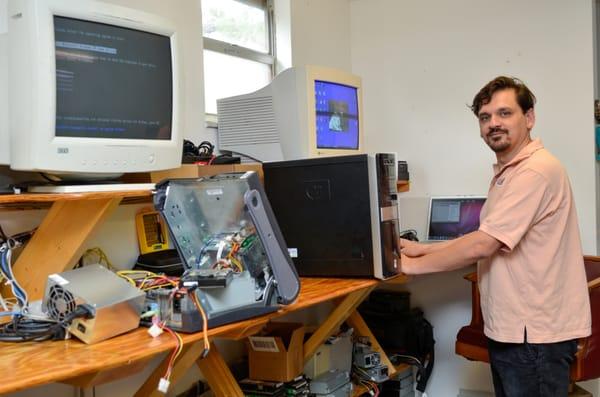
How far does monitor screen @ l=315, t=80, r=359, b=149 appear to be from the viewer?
231 centimetres

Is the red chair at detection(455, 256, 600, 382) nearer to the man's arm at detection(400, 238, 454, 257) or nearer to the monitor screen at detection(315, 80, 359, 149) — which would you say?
the man's arm at detection(400, 238, 454, 257)

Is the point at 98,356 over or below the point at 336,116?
below

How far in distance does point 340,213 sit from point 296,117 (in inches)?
20.4

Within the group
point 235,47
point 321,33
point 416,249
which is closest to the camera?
point 416,249

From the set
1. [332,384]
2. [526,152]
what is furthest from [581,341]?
[332,384]

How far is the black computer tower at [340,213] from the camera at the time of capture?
1.89 meters

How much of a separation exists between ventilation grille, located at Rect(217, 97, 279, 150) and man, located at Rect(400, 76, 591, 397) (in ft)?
2.60

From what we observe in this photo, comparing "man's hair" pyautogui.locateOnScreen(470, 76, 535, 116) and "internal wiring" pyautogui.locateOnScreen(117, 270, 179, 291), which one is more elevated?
"man's hair" pyautogui.locateOnScreen(470, 76, 535, 116)

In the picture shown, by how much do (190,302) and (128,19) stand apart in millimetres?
819

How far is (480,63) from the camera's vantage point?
3289mm

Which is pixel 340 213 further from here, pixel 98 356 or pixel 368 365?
pixel 368 365

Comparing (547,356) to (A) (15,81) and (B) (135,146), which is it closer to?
(B) (135,146)

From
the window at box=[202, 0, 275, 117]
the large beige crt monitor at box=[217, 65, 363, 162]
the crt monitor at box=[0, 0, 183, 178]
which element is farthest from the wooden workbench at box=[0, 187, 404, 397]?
the window at box=[202, 0, 275, 117]

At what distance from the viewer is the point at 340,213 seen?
1945 millimetres
